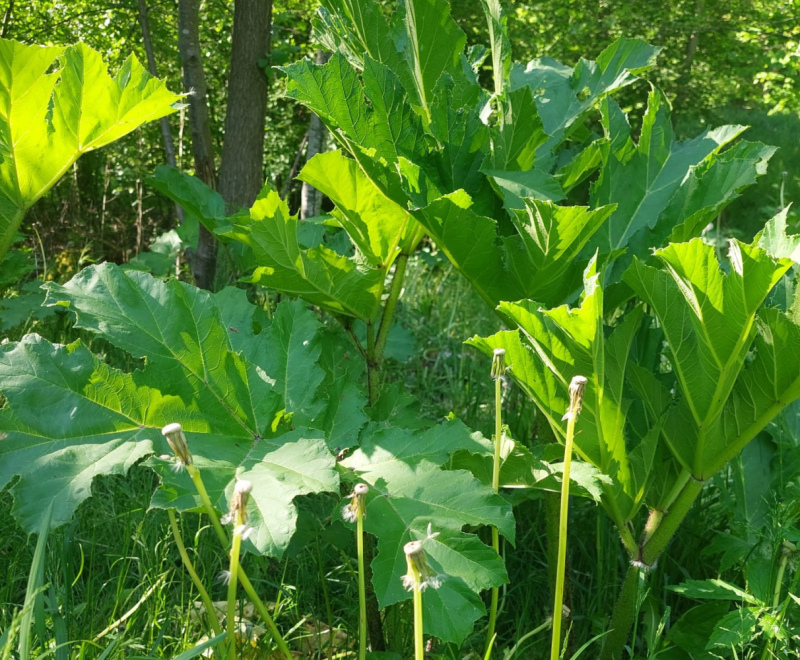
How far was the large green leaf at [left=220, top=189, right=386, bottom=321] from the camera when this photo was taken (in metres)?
1.42

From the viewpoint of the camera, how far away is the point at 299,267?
1471 millimetres

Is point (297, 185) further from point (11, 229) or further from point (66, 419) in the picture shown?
point (66, 419)

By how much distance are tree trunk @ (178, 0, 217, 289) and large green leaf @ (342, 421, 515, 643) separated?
2280 millimetres

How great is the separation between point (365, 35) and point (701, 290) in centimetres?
82

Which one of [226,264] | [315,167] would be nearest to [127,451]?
[315,167]

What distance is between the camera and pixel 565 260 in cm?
138

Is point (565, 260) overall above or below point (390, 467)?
above

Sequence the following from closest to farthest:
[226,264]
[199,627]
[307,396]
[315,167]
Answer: [307,396], [315,167], [199,627], [226,264]

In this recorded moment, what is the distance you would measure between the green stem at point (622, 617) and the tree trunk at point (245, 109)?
2652 millimetres

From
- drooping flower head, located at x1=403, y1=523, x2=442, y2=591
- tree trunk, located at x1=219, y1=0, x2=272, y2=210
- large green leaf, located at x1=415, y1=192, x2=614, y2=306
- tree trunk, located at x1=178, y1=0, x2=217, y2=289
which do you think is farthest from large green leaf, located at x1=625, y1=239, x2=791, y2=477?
tree trunk, located at x1=219, y1=0, x2=272, y2=210

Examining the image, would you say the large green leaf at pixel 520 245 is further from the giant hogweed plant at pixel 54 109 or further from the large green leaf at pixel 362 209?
the giant hogweed plant at pixel 54 109

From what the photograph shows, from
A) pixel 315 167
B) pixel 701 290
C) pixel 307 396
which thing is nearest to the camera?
pixel 701 290

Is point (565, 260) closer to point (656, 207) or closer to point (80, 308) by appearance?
point (656, 207)

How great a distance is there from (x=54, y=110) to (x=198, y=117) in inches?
75.2
